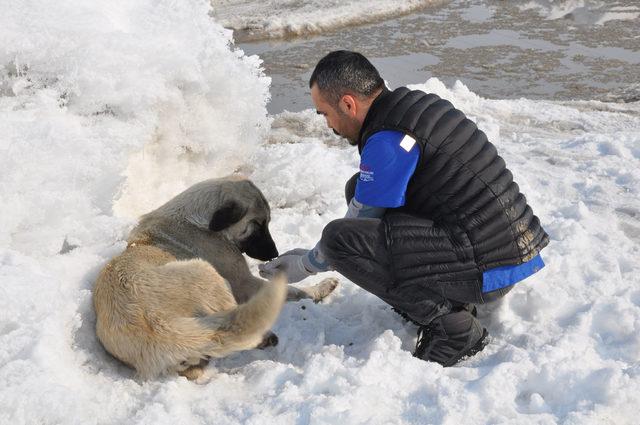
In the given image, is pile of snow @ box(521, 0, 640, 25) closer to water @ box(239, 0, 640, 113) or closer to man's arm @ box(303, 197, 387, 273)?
water @ box(239, 0, 640, 113)

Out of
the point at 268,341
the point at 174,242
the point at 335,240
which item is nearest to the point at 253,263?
the point at 174,242

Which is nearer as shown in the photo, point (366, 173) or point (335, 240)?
point (366, 173)

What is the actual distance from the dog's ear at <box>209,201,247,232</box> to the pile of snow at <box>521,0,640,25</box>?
15447mm

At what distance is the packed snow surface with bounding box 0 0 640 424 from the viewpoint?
3092mm

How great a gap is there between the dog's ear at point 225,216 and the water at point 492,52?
6077 mm

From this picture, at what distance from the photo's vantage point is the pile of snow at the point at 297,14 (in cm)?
1631

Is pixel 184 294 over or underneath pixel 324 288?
over

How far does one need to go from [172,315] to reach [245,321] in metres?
0.44

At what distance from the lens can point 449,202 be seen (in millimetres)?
3473

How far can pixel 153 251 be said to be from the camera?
3902 millimetres

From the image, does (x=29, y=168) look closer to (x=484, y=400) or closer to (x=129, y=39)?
(x=129, y=39)

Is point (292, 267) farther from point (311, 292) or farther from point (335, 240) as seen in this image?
point (311, 292)

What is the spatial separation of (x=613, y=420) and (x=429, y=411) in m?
0.88

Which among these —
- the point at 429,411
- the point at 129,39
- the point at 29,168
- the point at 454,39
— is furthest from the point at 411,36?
the point at 429,411
